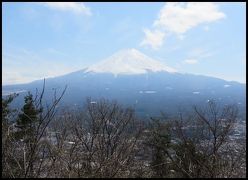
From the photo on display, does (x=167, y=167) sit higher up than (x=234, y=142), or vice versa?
(x=234, y=142)

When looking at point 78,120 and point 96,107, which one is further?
point 96,107

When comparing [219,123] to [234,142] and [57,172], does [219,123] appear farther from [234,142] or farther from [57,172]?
[57,172]

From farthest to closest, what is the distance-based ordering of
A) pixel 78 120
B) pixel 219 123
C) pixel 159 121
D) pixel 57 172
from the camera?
pixel 159 121
pixel 219 123
pixel 78 120
pixel 57 172

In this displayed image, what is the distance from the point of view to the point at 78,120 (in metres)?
15.2

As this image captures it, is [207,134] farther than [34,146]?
Yes

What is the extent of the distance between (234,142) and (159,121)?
18.1ft

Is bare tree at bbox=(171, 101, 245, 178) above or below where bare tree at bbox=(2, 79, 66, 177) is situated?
below

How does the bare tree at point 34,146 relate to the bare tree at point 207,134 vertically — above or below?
above

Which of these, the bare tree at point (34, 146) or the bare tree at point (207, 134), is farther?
the bare tree at point (207, 134)

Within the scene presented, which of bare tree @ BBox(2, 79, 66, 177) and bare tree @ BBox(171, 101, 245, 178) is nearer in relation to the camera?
bare tree @ BBox(2, 79, 66, 177)

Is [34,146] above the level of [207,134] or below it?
above

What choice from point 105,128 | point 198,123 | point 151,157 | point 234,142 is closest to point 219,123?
point 198,123

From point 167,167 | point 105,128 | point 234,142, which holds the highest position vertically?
point 105,128

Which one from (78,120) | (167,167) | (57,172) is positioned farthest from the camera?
(167,167)
